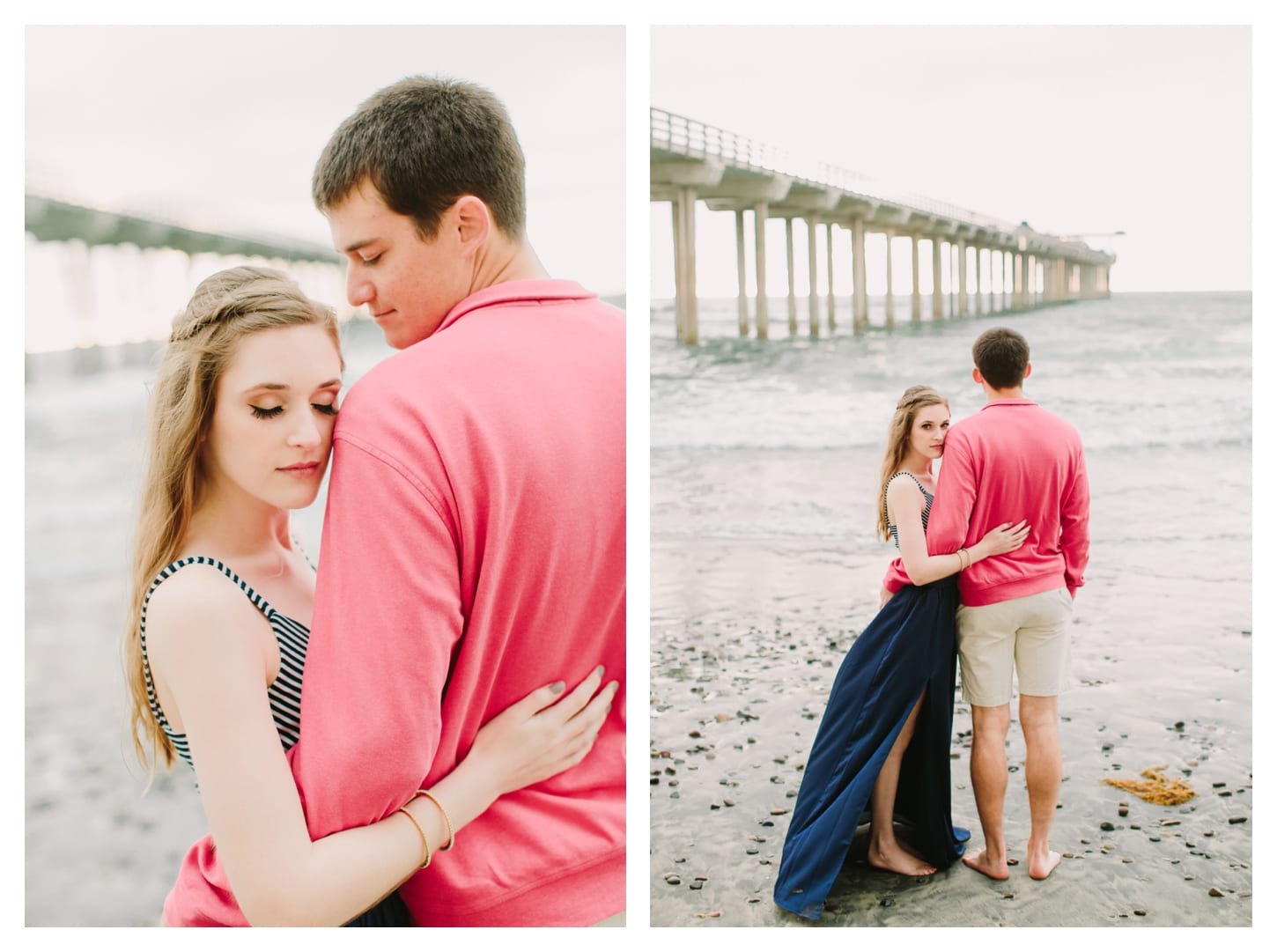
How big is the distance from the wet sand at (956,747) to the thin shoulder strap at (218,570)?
1301mm

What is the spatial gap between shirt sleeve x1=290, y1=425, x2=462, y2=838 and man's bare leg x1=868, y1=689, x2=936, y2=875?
1288mm

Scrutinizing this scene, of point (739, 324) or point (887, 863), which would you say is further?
point (739, 324)

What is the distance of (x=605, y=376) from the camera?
5.67 ft

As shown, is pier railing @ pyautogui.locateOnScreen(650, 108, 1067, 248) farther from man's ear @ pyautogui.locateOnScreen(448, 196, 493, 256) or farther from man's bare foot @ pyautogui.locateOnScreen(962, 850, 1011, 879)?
man's bare foot @ pyautogui.locateOnScreen(962, 850, 1011, 879)

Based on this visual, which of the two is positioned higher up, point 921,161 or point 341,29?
point 341,29

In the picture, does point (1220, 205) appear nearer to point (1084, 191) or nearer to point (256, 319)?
point (1084, 191)

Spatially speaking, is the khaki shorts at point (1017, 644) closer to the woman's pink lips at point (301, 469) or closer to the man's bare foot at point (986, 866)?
the man's bare foot at point (986, 866)

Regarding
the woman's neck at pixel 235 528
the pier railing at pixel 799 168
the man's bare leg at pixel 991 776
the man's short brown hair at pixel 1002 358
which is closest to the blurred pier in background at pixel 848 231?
the pier railing at pixel 799 168

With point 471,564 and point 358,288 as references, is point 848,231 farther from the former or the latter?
point 471,564

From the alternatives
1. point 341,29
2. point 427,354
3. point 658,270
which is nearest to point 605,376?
point 427,354

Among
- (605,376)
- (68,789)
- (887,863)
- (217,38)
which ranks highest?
(217,38)

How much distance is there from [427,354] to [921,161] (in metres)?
1.71

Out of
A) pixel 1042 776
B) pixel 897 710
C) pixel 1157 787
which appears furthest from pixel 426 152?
pixel 1157 787

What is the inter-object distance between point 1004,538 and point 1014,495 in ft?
0.32
